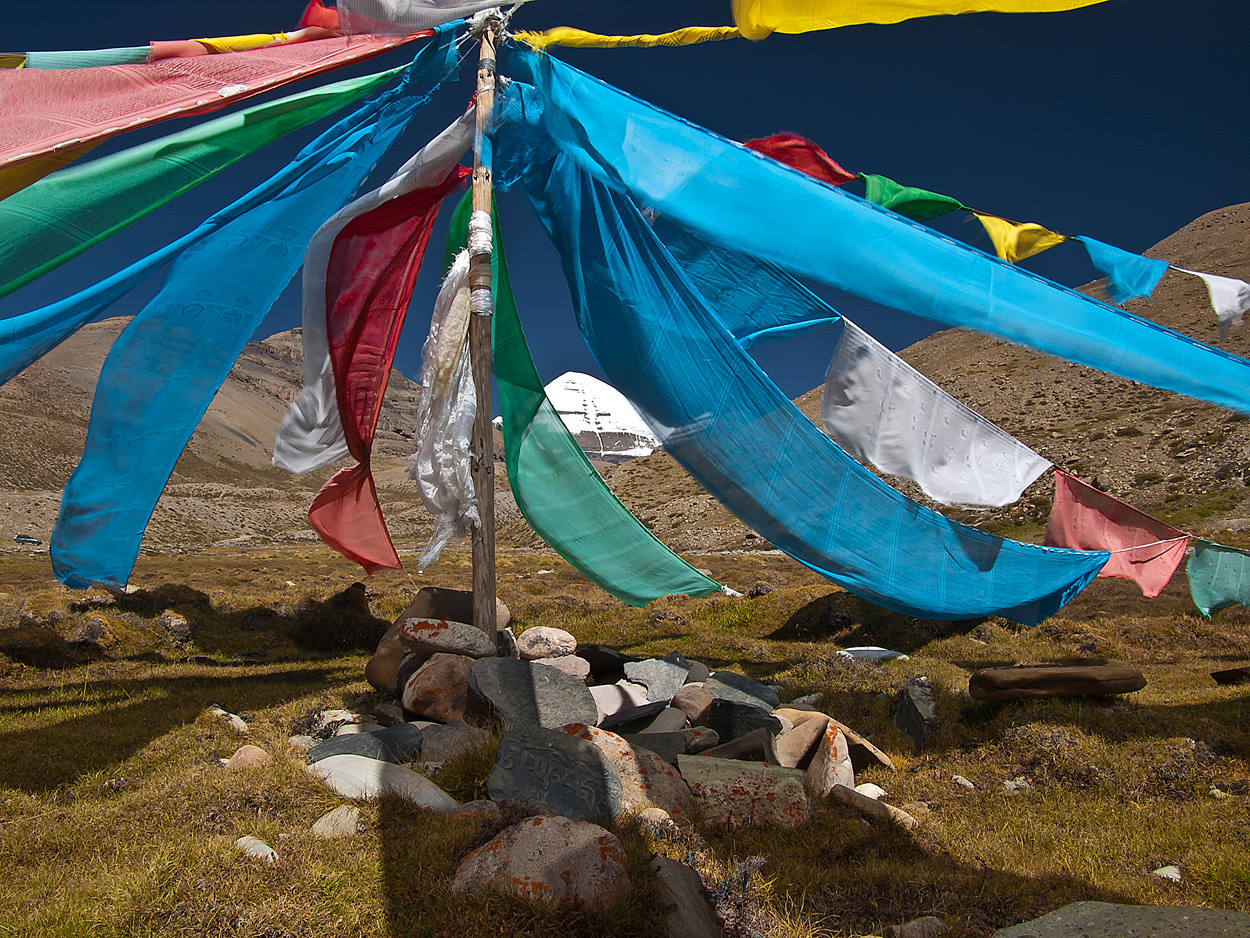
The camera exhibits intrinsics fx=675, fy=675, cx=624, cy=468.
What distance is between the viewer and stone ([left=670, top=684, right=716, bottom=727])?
6.44 metres

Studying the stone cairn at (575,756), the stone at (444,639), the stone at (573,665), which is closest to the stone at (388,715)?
the stone cairn at (575,756)

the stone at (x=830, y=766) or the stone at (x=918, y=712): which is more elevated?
the stone at (x=830, y=766)

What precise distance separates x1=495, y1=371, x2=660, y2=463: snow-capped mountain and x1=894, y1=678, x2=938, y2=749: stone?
8.30m

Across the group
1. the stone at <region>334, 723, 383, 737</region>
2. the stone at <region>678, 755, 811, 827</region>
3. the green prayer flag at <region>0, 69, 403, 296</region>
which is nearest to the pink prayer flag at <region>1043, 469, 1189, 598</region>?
the stone at <region>678, 755, 811, 827</region>

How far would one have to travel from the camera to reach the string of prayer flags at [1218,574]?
8.00 m

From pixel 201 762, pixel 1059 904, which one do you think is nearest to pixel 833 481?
pixel 1059 904

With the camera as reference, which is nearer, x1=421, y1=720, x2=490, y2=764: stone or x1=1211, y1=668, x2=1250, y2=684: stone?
x1=421, y1=720, x2=490, y2=764: stone

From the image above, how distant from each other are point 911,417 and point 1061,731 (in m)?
3.05

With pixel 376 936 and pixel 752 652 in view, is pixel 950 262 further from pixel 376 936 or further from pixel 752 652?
pixel 752 652

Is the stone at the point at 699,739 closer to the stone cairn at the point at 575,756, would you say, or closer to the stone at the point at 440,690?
the stone cairn at the point at 575,756

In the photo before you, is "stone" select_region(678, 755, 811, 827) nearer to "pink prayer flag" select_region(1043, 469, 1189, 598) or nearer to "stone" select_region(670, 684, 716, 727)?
"stone" select_region(670, 684, 716, 727)

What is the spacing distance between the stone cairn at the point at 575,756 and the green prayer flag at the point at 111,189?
4208mm

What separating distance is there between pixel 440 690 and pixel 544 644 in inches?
96.0

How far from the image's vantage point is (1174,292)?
63.1 m
